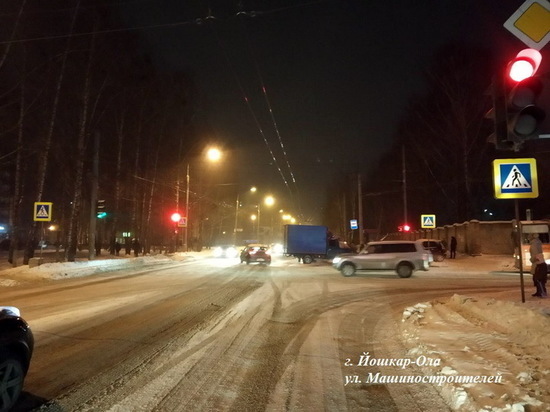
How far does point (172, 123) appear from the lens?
148ft

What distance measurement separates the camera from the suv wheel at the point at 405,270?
22.4 metres

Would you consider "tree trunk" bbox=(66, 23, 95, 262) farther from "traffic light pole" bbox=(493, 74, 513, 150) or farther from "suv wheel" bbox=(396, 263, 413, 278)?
"traffic light pole" bbox=(493, 74, 513, 150)

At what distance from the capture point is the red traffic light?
614cm

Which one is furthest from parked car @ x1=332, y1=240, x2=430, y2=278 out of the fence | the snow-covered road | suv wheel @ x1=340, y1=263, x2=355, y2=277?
the fence

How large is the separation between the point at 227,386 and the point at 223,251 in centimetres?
4674

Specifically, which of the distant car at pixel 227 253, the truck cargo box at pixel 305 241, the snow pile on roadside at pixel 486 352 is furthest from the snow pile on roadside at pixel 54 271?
the distant car at pixel 227 253

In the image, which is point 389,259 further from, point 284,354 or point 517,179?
point 284,354

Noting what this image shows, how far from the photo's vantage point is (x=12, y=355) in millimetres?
5020

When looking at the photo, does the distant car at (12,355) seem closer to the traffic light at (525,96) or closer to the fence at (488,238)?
the traffic light at (525,96)

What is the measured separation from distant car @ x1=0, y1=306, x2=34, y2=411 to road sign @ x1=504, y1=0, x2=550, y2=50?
656 centimetres

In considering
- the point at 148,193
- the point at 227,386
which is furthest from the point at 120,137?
the point at 227,386

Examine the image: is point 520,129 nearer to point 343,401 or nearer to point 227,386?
point 343,401

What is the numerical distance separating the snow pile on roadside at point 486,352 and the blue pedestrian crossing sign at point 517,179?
2239mm

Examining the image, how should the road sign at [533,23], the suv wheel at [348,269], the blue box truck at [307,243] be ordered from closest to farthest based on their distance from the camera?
the road sign at [533,23]
the suv wheel at [348,269]
the blue box truck at [307,243]
